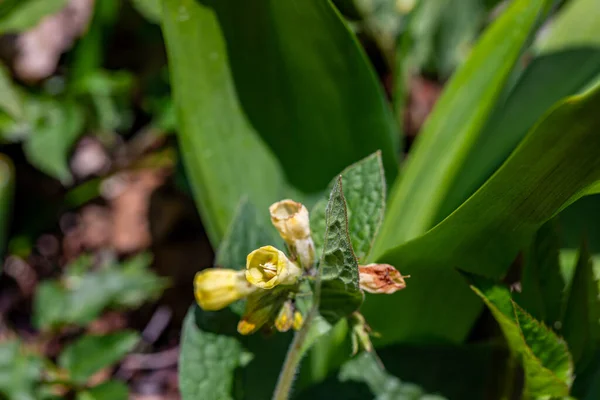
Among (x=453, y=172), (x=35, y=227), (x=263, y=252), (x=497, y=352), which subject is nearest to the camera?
(x=263, y=252)

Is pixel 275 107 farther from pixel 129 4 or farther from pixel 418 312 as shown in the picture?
pixel 129 4

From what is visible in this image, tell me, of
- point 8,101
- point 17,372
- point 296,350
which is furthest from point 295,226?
point 8,101

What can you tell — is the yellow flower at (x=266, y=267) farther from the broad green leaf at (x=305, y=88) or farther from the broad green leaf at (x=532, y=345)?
the broad green leaf at (x=305, y=88)

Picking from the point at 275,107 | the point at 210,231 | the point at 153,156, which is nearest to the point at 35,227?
the point at 153,156

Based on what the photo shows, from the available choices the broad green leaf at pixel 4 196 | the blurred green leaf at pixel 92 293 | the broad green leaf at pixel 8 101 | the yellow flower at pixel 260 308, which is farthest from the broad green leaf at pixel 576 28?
the broad green leaf at pixel 4 196

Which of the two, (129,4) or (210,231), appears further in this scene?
(129,4)

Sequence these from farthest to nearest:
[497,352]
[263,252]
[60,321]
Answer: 1. [60,321]
2. [497,352]
3. [263,252]

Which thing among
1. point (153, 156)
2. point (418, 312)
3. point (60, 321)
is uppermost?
point (418, 312)
